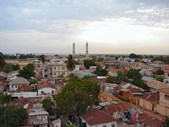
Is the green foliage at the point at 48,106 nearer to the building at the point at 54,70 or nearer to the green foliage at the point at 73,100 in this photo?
the green foliage at the point at 73,100

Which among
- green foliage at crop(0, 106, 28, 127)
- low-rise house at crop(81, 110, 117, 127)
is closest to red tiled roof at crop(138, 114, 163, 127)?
low-rise house at crop(81, 110, 117, 127)

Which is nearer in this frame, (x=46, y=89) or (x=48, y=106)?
(x=48, y=106)

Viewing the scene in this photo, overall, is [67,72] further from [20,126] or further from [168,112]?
[20,126]

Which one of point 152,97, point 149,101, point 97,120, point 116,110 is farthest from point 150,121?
point 152,97

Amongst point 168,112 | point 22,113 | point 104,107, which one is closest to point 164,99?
point 168,112

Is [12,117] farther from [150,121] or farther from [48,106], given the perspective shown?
[150,121]

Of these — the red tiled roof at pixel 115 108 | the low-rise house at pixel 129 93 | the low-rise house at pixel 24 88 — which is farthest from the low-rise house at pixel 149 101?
the low-rise house at pixel 24 88

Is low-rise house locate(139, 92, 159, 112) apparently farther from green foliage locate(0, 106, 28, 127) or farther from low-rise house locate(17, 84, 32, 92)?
low-rise house locate(17, 84, 32, 92)
